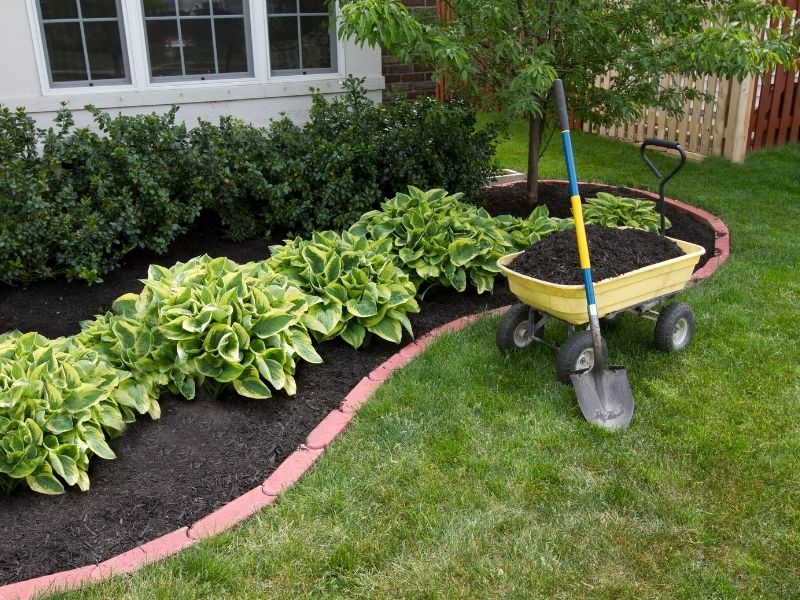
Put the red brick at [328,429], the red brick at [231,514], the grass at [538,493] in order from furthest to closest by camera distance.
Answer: the red brick at [328,429] < the red brick at [231,514] < the grass at [538,493]

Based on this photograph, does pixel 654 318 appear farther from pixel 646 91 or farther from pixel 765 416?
pixel 646 91

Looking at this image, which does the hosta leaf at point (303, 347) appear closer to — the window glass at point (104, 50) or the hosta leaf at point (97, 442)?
the hosta leaf at point (97, 442)

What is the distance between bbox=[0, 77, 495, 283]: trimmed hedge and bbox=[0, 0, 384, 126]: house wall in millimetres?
198

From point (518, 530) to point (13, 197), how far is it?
362cm

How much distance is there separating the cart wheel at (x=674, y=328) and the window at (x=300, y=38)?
3684 mm

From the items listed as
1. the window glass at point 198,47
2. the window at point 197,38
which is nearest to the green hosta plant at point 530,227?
the window at point 197,38

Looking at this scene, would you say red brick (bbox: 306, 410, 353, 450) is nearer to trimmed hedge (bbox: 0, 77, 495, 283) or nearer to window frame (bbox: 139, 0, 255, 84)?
trimmed hedge (bbox: 0, 77, 495, 283)

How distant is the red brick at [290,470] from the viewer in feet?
10.4

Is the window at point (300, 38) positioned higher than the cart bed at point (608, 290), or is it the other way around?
the window at point (300, 38)

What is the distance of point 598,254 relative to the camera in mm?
3973

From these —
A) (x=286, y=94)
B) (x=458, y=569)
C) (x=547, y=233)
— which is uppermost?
(x=286, y=94)

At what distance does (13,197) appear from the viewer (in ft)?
15.1

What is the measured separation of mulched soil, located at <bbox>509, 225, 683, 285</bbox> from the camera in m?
3.88

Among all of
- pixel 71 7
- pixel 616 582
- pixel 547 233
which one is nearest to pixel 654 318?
pixel 547 233
